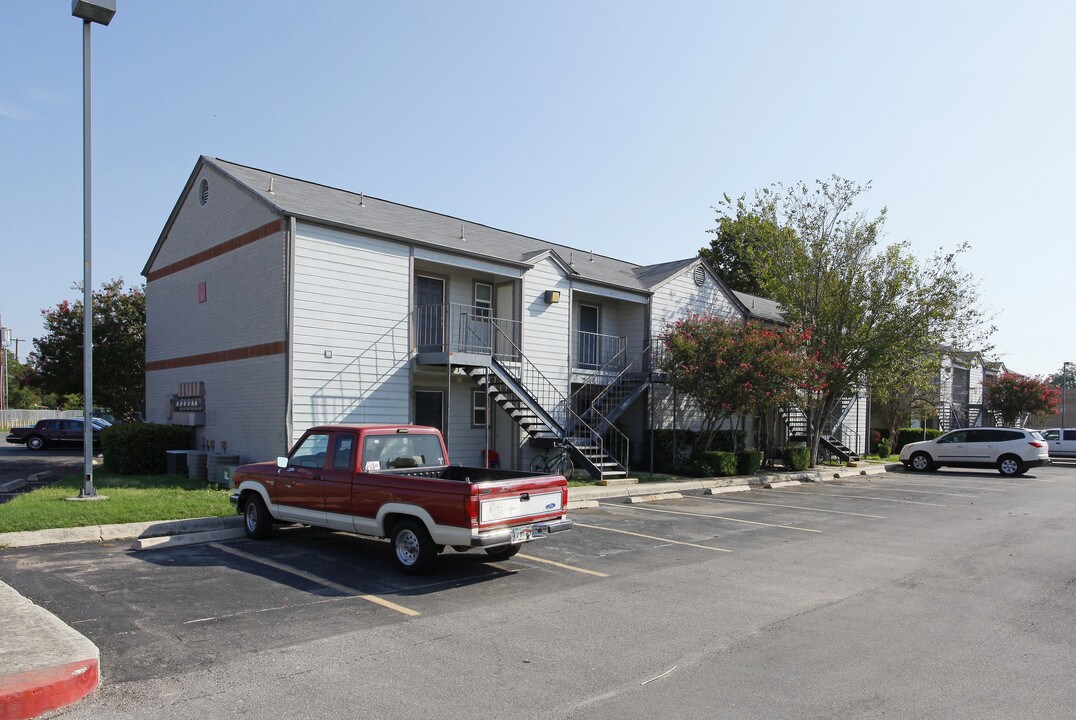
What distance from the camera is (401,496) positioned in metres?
8.54

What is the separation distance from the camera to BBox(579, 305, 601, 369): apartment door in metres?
22.2

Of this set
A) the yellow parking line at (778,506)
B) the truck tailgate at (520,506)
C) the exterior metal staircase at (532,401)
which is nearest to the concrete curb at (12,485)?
the exterior metal staircase at (532,401)

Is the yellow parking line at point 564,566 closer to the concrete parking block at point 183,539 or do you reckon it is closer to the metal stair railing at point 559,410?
the concrete parking block at point 183,539

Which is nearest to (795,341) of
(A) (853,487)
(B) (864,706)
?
(A) (853,487)

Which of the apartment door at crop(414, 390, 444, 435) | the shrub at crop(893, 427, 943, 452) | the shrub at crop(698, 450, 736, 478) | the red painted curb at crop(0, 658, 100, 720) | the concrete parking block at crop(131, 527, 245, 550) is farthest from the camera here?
the shrub at crop(893, 427, 943, 452)

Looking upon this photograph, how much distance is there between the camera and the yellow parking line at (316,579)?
716cm

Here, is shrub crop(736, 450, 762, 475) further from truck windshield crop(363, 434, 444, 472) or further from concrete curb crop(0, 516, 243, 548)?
concrete curb crop(0, 516, 243, 548)

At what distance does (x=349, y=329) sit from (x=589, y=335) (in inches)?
344

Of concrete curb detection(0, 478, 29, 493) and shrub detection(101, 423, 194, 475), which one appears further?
shrub detection(101, 423, 194, 475)

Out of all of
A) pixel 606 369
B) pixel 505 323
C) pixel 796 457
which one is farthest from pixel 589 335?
pixel 796 457

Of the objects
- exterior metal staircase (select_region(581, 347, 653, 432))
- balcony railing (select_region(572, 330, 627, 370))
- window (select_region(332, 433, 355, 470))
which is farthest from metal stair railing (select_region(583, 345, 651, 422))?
window (select_region(332, 433, 355, 470))

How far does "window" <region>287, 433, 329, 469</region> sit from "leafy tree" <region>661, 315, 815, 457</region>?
12536mm

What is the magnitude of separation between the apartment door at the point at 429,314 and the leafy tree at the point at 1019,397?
39.2 meters

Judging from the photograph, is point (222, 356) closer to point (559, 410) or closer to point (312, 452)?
point (559, 410)
